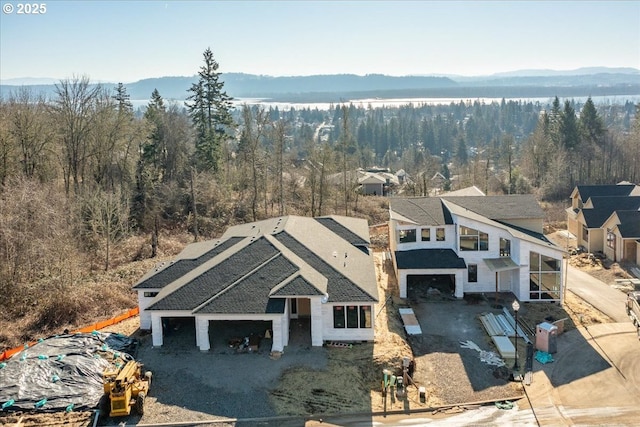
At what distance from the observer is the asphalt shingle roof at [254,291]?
2183cm

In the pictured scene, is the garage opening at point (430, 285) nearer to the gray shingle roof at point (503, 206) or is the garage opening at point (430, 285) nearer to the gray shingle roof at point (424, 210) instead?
the gray shingle roof at point (424, 210)

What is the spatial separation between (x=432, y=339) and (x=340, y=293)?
506cm

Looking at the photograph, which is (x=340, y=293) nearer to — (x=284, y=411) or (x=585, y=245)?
(x=284, y=411)

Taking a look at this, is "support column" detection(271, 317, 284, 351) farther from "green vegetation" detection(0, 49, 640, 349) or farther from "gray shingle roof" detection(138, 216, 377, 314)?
"green vegetation" detection(0, 49, 640, 349)

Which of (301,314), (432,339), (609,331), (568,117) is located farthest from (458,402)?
(568,117)

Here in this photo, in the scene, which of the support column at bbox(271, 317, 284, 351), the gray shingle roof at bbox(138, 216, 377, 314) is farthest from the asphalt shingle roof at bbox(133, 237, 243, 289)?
the support column at bbox(271, 317, 284, 351)

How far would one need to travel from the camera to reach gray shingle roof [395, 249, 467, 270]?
28.9 metres

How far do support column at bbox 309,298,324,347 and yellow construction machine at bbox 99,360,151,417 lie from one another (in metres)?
7.26

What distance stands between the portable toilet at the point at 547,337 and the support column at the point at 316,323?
32.8 ft

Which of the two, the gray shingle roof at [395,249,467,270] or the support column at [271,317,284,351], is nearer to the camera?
the support column at [271,317,284,351]

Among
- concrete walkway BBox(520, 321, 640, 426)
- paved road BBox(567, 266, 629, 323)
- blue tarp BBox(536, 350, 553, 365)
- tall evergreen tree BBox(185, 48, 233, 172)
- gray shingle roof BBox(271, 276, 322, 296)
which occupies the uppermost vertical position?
tall evergreen tree BBox(185, 48, 233, 172)

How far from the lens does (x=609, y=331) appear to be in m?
25.4

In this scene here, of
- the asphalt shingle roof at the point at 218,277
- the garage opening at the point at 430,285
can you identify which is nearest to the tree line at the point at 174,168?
the asphalt shingle roof at the point at 218,277

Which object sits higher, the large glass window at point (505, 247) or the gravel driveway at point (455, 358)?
the large glass window at point (505, 247)
